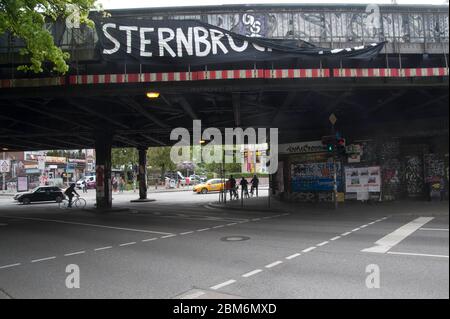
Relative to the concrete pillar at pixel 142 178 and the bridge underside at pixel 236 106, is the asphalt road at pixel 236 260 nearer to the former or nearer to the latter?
the bridge underside at pixel 236 106

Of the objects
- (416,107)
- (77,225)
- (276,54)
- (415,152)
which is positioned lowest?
(77,225)

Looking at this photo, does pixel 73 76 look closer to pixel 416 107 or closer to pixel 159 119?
pixel 159 119

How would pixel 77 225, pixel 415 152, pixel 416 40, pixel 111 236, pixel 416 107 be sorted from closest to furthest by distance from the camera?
pixel 111 236 < pixel 416 40 < pixel 77 225 < pixel 416 107 < pixel 415 152

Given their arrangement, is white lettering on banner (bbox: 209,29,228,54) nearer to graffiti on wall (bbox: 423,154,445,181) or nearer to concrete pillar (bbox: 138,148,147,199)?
graffiti on wall (bbox: 423,154,445,181)

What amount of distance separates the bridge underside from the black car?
981 cm

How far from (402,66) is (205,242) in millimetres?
9296

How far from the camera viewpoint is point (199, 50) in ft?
40.0

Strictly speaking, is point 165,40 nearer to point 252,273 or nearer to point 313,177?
point 252,273

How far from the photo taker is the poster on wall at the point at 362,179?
20.8m

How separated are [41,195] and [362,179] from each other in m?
25.3

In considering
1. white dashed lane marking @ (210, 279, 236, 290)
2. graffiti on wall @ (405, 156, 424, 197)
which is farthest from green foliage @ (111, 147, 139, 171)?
white dashed lane marking @ (210, 279, 236, 290)

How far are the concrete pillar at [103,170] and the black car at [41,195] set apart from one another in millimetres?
10544

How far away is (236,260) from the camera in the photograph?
7.95 metres
